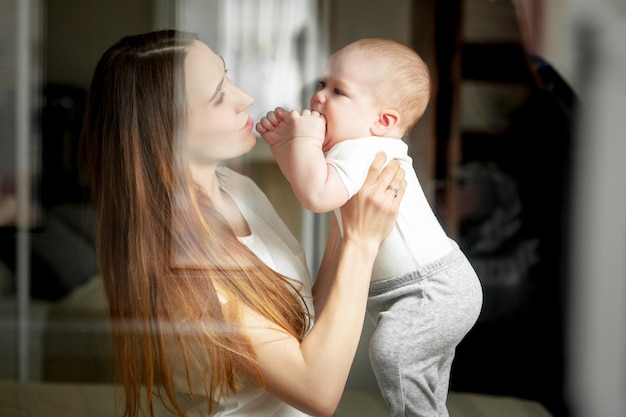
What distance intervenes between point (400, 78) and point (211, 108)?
233 mm

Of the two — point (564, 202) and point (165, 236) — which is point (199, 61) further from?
point (564, 202)

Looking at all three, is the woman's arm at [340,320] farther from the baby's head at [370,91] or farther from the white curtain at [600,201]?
the white curtain at [600,201]

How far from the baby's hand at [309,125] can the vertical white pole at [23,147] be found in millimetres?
352

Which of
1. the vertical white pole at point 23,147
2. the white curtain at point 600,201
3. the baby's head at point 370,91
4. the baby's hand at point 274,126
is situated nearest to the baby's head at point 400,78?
the baby's head at point 370,91

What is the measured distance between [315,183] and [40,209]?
1.21ft

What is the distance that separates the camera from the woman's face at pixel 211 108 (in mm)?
914

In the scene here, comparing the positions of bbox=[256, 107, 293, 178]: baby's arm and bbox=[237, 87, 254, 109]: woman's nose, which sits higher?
bbox=[237, 87, 254, 109]: woman's nose

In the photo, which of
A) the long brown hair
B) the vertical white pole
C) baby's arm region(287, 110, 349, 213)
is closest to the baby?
baby's arm region(287, 110, 349, 213)

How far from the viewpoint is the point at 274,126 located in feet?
3.03

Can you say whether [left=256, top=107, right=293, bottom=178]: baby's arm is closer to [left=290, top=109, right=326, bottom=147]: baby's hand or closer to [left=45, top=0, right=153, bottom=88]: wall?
[left=290, top=109, right=326, bottom=147]: baby's hand

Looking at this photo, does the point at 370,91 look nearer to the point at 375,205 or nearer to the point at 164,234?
the point at 375,205

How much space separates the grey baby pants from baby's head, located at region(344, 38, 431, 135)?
18 cm

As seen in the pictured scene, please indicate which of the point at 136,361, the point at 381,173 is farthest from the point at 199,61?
the point at 136,361

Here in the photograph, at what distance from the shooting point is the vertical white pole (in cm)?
97
